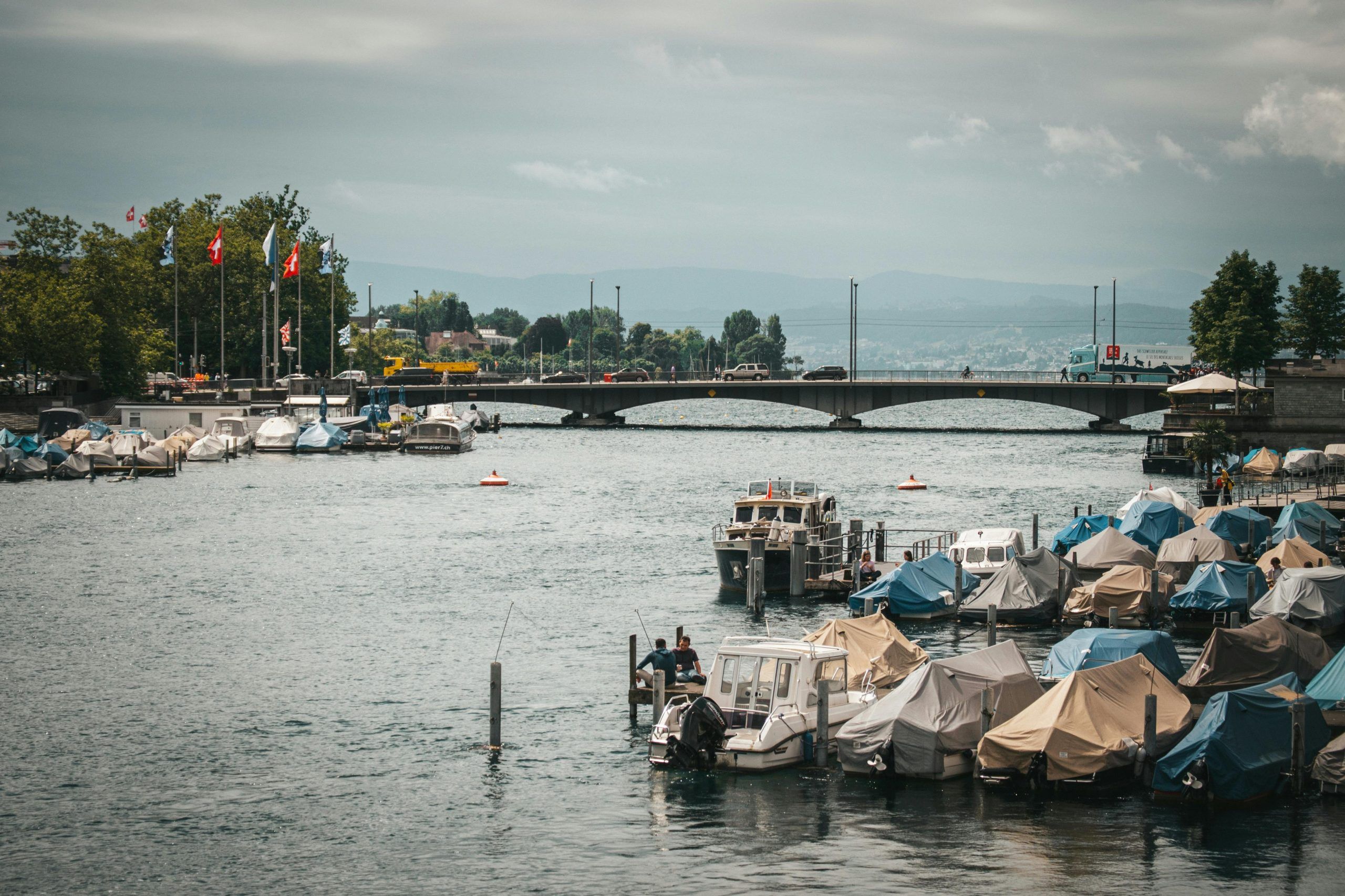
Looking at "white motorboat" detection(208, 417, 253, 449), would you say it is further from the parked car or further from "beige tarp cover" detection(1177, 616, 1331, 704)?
"beige tarp cover" detection(1177, 616, 1331, 704)

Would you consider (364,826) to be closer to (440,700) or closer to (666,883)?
(666,883)

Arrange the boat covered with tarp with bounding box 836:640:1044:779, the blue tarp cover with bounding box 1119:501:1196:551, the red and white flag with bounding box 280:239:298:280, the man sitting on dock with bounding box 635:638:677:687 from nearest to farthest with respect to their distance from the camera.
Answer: the boat covered with tarp with bounding box 836:640:1044:779
the man sitting on dock with bounding box 635:638:677:687
the blue tarp cover with bounding box 1119:501:1196:551
the red and white flag with bounding box 280:239:298:280

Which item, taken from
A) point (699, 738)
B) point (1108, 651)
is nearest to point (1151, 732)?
point (1108, 651)

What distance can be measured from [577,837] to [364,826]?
15.7 feet

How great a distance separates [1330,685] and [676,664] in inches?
634

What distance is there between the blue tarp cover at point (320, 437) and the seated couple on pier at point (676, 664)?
104 metres

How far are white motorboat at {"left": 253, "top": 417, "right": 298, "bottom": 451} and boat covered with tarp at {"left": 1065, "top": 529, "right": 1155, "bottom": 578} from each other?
94.2 meters

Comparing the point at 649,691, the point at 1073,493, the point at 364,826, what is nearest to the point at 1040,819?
the point at 649,691

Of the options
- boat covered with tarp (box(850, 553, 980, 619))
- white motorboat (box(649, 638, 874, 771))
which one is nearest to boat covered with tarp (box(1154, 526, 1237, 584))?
boat covered with tarp (box(850, 553, 980, 619))

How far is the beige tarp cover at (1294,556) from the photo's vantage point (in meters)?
52.5

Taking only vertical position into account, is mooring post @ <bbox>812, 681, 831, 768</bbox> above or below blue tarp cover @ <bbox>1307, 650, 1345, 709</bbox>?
below

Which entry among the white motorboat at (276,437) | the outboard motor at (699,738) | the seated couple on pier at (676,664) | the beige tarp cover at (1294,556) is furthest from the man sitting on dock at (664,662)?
the white motorboat at (276,437)

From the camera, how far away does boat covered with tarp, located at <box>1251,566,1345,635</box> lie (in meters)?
46.3

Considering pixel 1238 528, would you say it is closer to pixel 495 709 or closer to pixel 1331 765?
pixel 1331 765
